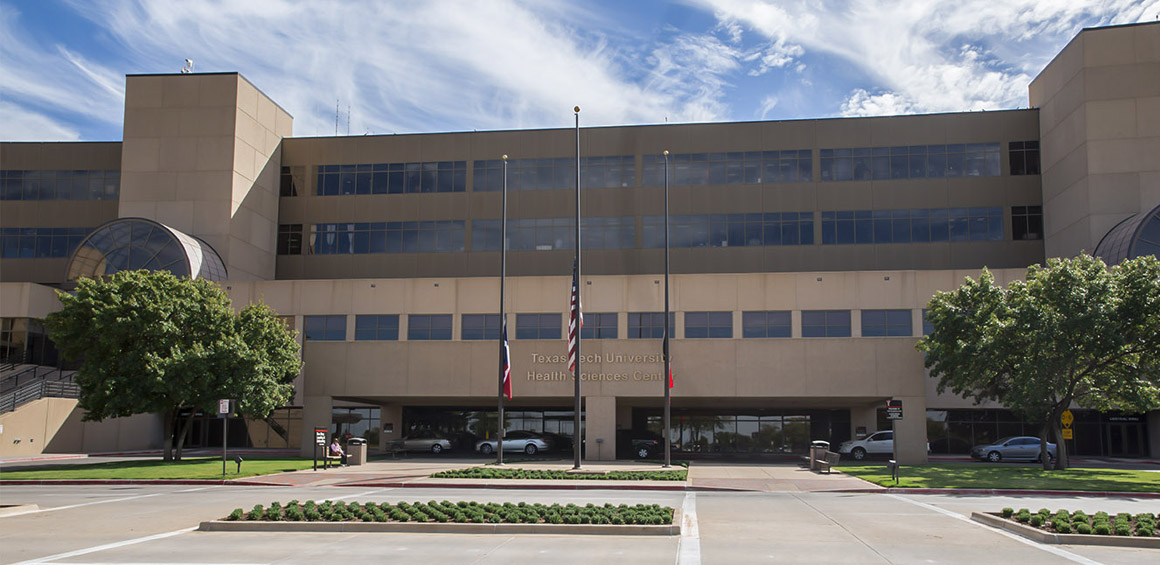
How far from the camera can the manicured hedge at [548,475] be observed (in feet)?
102

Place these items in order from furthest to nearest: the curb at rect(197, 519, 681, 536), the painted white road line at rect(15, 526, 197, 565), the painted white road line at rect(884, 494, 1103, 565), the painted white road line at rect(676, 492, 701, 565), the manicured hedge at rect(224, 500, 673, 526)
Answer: the manicured hedge at rect(224, 500, 673, 526) < the curb at rect(197, 519, 681, 536) < the painted white road line at rect(884, 494, 1103, 565) < the painted white road line at rect(15, 526, 197, 565) < the painted white road line at rect(676, 492, 701, 565)

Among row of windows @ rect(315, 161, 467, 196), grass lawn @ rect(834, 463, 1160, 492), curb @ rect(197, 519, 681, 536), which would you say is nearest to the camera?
curb @ rect(197, 519, 681, 536)

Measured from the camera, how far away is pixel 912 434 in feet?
137

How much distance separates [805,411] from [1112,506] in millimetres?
28899

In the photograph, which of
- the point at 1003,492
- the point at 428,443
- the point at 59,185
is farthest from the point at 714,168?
the point at 59,185

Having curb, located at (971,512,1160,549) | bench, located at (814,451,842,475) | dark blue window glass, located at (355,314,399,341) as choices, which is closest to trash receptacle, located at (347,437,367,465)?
dark blue window glass, located at (355,314,399,341)

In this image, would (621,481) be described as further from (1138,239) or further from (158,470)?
(1138,239)

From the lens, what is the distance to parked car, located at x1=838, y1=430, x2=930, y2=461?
45.4 meters

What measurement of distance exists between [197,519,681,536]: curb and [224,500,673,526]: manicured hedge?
0.24m

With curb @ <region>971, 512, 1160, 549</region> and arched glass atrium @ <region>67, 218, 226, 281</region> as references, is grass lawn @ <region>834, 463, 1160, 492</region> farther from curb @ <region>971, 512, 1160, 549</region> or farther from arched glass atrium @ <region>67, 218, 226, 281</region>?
arched glass atrium @ <region>67, 218, 226, 281</region>

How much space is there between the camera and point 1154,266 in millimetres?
34062

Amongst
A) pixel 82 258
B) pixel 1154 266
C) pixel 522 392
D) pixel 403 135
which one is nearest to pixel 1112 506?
pixel 1154 266

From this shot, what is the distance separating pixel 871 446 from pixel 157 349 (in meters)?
33.3

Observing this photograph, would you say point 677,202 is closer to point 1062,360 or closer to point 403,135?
point 403,135
